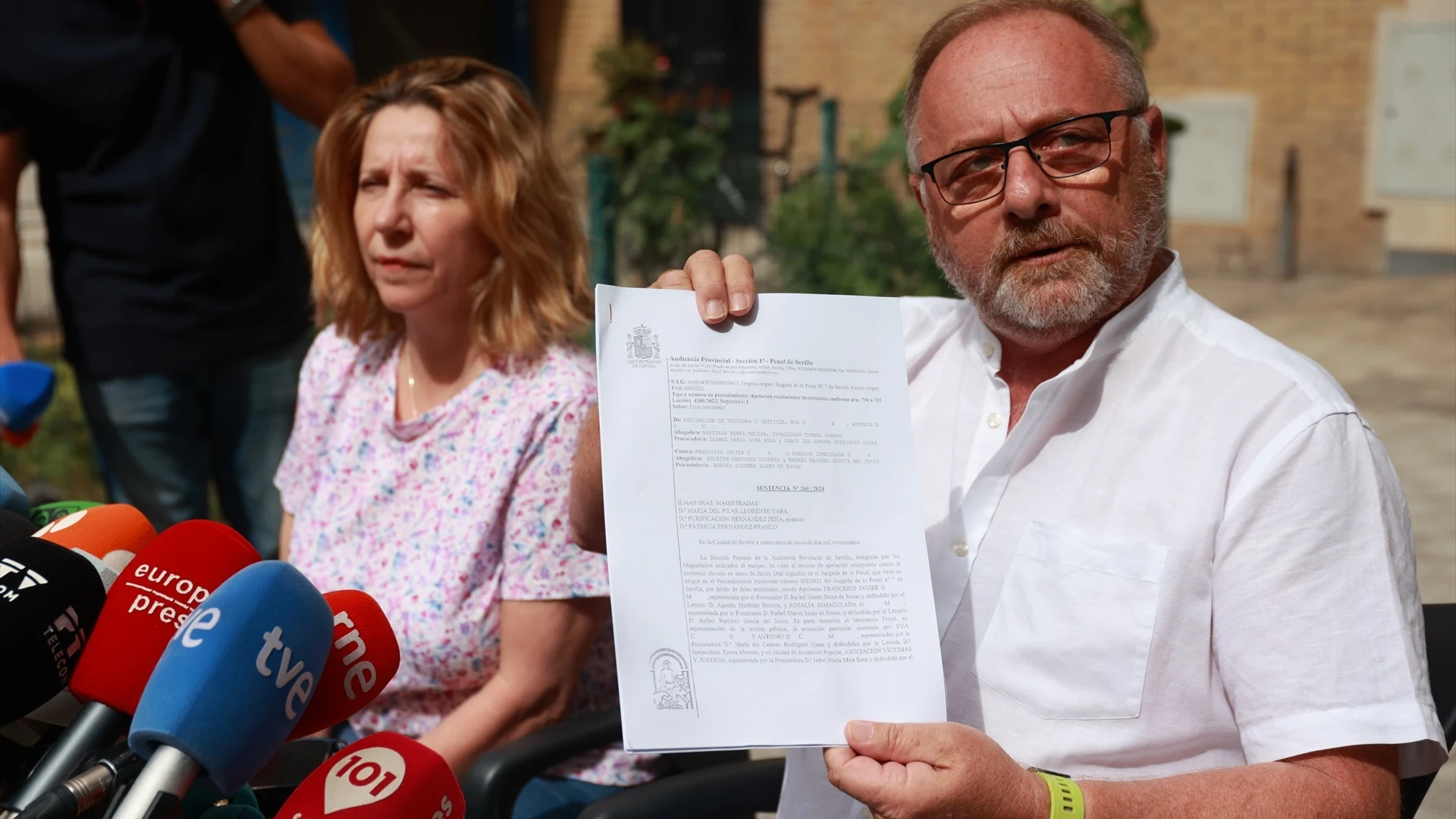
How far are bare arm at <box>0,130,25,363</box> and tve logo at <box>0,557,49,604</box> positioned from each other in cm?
204

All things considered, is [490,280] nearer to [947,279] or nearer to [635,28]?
[947,279]

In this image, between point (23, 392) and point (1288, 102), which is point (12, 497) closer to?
point (23, 392)

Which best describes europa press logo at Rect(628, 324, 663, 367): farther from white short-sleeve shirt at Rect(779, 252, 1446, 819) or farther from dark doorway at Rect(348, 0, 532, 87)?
dark doorway at Rect(348, 0, 532, 87)

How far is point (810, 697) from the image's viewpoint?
4.20 ft

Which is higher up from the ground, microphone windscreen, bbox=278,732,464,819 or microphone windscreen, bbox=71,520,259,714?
microphone windscreen, bbox=71,520,259,714

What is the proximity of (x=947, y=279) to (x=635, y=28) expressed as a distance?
11.7 metres

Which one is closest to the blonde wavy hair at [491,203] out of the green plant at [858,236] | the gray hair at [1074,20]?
the gray hair at [1074,20]

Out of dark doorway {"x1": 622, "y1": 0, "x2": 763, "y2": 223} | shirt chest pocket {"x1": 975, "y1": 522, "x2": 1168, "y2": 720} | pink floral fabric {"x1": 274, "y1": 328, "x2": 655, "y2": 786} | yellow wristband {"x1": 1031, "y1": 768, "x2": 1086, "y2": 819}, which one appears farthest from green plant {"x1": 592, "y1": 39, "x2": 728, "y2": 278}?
yellow wristband {"x1": 1031, "y1": 768, "x2": 1086, "y2": 819}

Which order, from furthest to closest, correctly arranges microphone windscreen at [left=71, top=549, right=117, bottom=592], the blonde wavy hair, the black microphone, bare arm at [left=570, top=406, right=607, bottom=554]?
the blonde wavy hair, bare arm at [left=570, top=406, right=607, bottom=554], microphone windscreen at [left=71, top=549, right=117, bottom=592], the black microphone

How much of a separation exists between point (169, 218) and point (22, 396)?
3.02 ft

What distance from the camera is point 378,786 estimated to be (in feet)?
3.81

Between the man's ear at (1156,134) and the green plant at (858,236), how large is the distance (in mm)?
3857

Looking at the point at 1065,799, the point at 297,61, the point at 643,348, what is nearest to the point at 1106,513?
the point at 1065,799

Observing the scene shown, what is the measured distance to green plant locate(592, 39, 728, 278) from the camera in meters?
7.12
